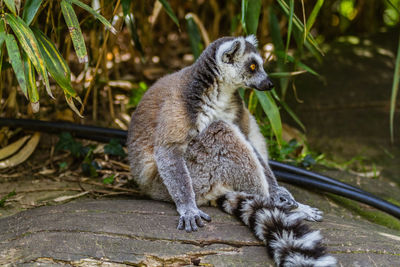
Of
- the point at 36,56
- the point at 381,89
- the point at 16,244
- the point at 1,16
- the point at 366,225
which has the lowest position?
the point at 366,225

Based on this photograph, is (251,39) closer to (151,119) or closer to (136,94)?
(151,119)

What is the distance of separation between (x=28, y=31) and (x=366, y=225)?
259 centimetres

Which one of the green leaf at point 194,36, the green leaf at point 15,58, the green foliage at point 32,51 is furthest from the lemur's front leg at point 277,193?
the green leaf at point 15,58

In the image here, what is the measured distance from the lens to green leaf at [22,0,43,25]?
277 centimetres

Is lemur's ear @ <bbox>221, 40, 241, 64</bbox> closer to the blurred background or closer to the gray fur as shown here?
the gray fur

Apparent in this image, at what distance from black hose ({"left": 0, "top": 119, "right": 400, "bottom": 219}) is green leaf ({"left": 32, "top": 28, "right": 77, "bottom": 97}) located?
1.13 metres

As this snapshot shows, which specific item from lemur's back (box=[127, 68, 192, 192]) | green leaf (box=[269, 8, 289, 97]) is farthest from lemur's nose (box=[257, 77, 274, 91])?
green leaf (box=[269, 8, 289, 97])

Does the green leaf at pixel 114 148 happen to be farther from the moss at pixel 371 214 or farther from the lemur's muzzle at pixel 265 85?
the moss at pixel 371 214

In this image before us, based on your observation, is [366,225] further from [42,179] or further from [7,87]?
[7,87]

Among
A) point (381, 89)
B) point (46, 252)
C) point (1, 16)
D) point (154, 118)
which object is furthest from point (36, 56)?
point (381, 89)

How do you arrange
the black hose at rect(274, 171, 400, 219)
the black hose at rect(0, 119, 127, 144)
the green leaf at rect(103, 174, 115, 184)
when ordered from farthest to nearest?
the black hose at rect(0, 119, 127, 144), the green leaf at rect(103, 174, 115, 184), the black hose at rect(274, 171, 400, 219)

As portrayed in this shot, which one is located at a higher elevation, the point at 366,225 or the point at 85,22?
the point at 85,22

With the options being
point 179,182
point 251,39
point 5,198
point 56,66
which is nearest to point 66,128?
point 5,198

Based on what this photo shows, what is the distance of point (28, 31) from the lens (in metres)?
2.63
